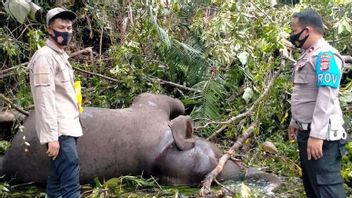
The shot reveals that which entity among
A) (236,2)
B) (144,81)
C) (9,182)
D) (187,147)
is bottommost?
(9,182)

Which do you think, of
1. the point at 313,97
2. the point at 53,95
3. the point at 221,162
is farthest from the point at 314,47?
the point at 53,95

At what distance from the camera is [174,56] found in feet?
20.8

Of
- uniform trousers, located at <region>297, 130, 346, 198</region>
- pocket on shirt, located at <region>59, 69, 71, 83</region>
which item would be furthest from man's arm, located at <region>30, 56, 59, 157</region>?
uniform trousers, located at <region>297, 130, 346, 198</region>

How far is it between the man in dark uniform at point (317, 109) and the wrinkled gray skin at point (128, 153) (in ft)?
4.34

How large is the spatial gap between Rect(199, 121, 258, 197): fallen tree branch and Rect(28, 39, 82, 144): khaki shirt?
1269 millimetres

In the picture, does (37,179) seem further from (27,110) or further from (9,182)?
(27,110)

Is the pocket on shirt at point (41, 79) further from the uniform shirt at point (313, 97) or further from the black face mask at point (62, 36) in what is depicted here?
the uniform shirt at point (313, 97)

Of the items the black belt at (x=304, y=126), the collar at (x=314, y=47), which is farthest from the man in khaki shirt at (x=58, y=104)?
the collar at (x=314, y=47)

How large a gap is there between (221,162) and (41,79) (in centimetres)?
199

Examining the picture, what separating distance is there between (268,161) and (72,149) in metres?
2.37

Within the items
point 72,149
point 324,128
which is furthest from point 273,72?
point 72,149

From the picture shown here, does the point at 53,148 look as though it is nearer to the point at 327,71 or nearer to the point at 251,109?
the point at 327,71

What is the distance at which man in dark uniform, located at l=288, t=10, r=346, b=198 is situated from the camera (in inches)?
131

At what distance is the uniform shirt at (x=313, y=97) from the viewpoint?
10.9ft
